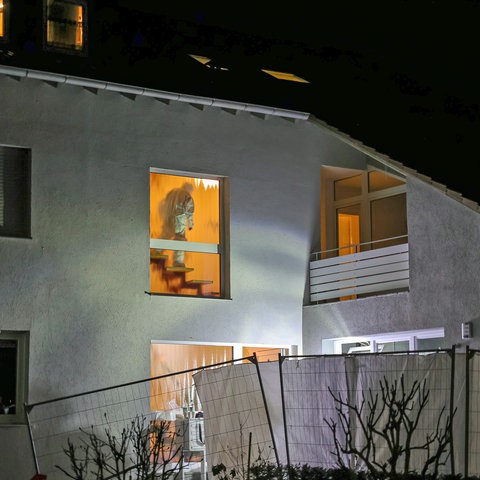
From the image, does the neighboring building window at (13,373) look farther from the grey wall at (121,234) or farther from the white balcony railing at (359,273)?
the white balcony railing at (359,273)

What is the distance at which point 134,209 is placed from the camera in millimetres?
17344

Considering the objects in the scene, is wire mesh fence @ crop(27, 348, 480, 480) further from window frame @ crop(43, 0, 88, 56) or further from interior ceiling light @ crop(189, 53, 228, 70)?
interior ceiling light @ crop(189, 53, 228, 70)

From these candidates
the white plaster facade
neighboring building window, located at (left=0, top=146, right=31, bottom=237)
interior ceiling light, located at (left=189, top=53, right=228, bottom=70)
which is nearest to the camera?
the white plaster facade

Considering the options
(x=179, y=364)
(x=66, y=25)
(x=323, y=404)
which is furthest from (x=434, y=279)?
(x=66, y=25)

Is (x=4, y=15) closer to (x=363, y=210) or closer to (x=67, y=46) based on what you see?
(x=67, y=46)

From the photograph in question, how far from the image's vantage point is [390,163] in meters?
17.5

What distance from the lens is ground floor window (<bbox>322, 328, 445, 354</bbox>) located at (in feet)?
54.7

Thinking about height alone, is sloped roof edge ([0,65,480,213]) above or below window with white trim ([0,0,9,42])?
below

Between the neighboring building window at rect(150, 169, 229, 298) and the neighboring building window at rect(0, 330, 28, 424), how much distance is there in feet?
7.86

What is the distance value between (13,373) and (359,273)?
5689 mm

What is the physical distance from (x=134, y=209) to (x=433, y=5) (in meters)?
9.70

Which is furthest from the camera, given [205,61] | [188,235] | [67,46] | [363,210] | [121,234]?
[363,210]

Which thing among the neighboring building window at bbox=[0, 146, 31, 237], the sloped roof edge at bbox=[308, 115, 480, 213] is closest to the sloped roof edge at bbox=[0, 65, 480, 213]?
the sloped roof edge at bbox=[308, 115, 480, 213]

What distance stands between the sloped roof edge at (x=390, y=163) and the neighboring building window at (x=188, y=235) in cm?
198
